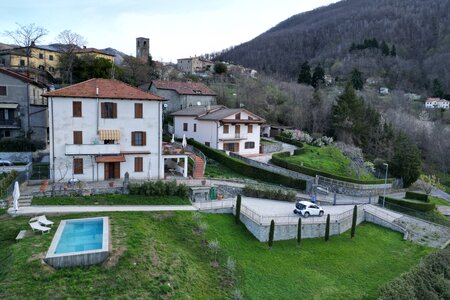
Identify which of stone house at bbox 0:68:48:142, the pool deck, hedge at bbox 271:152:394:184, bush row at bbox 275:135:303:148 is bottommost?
the pool deck

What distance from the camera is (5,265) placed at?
60.1ft

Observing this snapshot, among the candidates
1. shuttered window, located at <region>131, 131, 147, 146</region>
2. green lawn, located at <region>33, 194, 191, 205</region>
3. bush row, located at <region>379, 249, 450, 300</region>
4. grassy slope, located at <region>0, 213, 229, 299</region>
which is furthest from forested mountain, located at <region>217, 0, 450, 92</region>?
grassy slope, located at <region>0, 213, 229, 299</region>

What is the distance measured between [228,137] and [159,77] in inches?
1669

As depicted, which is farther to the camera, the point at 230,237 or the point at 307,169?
the point at 307,169

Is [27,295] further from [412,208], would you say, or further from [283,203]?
[412,208]

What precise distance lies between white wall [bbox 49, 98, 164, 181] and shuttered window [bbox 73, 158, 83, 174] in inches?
10.9

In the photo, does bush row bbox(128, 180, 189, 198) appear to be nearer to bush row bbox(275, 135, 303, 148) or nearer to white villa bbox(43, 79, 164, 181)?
white villa bbox(43, 79, 164, 181)

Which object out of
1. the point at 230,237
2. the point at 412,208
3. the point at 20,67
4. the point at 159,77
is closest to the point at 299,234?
the point at 230,237

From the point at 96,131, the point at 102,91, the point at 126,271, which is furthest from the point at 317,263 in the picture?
the point at 102,91

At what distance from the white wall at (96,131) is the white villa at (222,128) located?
50.2ft

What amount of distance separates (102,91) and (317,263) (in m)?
24.1

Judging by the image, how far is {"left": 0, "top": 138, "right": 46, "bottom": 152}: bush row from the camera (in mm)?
38875

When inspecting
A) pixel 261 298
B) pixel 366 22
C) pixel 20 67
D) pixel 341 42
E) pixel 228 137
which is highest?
pixel 366 22

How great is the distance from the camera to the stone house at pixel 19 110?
4222 cm
